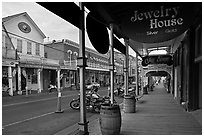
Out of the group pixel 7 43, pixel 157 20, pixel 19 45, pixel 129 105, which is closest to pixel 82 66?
pixel 157 20

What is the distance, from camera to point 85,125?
467 cm

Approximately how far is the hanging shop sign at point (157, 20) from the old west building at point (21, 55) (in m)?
15.9

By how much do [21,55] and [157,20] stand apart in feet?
67.5

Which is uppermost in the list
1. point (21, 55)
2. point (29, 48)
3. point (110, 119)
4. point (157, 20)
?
point (29, 48)

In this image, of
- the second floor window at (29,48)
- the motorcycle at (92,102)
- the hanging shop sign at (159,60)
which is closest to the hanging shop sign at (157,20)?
the motorcycle at (92,102)

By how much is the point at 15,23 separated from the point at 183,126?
21.0 meters

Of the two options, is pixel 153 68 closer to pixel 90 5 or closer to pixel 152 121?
pixel 152 121

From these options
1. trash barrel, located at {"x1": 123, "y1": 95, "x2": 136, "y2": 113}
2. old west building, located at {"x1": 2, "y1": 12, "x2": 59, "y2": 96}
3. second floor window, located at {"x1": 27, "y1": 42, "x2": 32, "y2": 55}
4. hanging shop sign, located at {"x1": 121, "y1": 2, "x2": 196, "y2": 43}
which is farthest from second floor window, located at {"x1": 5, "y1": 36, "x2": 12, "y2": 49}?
hanging shop sign, located at {"x1": 121, "y1": 2, "x2": 196, "y2": 43}

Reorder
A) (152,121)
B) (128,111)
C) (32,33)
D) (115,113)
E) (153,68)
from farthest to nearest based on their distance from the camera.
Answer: (32,33)
(153,68)
(128,111)
(152,121)
(115,113)

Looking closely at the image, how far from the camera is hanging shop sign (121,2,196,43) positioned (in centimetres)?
411

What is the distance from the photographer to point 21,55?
72.6 ft

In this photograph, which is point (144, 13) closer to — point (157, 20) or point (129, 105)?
point (157, 20)

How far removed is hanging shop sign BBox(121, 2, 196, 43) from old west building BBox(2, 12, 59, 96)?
15.9 m

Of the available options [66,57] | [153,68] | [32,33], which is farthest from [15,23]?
[153,68]
